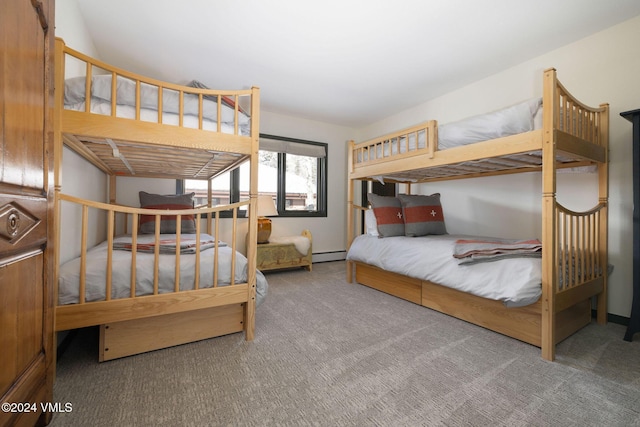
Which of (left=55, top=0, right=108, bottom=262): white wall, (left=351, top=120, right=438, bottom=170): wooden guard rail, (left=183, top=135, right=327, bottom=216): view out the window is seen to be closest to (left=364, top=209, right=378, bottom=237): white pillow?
(left=351, top=120, right=438, bottom=170): wooden guard rail

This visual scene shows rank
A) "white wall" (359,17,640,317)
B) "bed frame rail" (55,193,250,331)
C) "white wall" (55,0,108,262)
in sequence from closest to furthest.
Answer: "bed frame rail" (55,193,250,331) < "white wall" (55,0,108,262) < "white wall" (359,17,640,317)

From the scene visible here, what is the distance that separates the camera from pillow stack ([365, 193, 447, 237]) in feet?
9.21

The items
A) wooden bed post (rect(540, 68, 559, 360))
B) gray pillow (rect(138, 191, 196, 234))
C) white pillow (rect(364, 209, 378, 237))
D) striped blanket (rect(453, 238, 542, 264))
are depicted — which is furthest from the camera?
white pillow (rect(364, 209, 378, 237))

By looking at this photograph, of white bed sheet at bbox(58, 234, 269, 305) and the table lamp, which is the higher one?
the table lamp

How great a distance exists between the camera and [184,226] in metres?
2.88

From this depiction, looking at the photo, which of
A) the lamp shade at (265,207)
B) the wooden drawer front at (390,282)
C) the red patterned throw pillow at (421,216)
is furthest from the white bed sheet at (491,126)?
the lamp shade at (265,207)

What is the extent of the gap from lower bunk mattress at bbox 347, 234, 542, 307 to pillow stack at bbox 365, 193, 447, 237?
0.46ft

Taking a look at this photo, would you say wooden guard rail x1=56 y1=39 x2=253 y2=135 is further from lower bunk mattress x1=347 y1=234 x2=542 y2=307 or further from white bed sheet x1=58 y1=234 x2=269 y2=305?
lower bunk mattress x1=347 y1=234 x2=542 y2=307

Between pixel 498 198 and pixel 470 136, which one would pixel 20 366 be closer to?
pixel 470 136

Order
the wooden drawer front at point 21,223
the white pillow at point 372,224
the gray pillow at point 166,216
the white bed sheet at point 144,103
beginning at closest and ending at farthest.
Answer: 1. the wooden drawer front at point 21,223
2. the white bed sheet at point 144,103
3. the gray pillow at point 166,216
4. the white pillow at point 372,224

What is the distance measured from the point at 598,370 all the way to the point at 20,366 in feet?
7.82

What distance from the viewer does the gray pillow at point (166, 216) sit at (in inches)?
109

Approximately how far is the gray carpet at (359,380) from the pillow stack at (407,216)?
106 centimetres

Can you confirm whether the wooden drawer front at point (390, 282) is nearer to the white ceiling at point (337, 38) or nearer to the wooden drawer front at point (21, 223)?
the white ceiling at point (337, 38)
